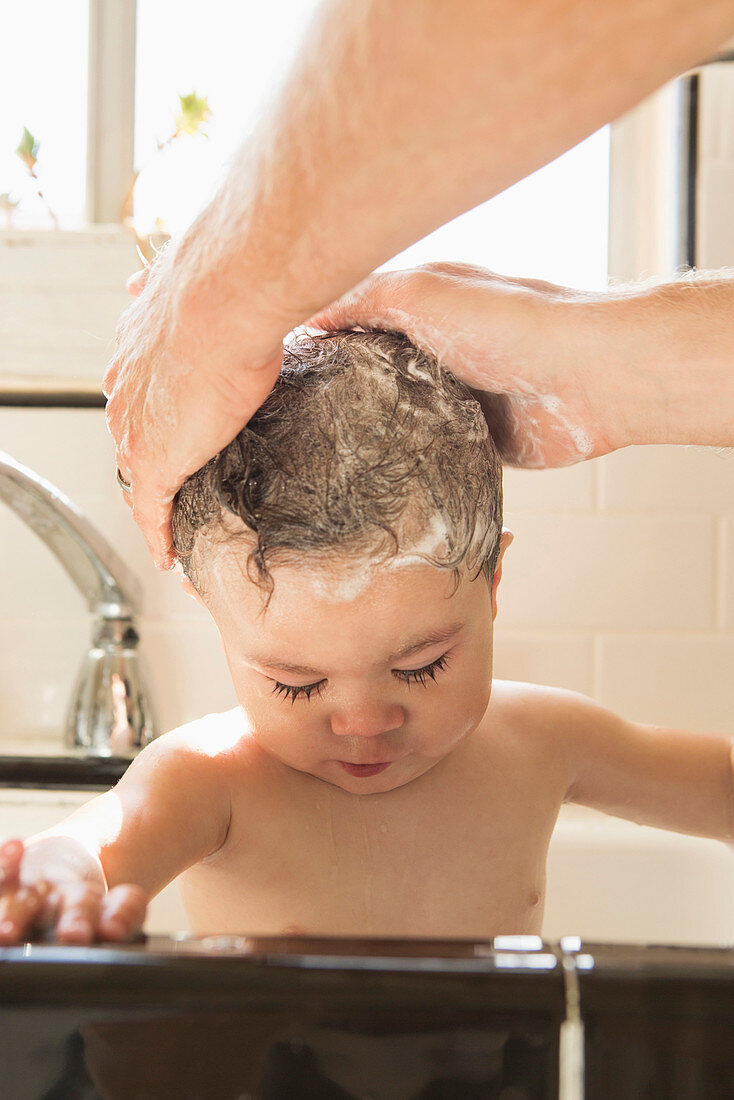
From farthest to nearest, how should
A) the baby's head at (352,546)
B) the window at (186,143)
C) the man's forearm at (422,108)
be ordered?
the window at (186,143), the baby's head at (352,546), the man's forearm at (422,108)

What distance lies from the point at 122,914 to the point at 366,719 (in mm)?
288

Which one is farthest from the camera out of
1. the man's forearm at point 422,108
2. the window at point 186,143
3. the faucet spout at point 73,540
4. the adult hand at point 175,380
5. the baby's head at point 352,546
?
the window at point 186,143

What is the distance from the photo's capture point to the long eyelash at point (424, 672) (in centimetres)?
67

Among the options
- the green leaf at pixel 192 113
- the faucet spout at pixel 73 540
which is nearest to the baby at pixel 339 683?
the faucet spout at pixel 73 540

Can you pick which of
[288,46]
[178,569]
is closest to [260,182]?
[288,46]

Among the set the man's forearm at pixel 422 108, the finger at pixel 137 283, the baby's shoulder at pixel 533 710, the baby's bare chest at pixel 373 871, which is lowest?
the baby's bare chest at pixel 373 871

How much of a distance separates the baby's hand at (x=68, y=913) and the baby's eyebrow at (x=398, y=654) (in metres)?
0.24

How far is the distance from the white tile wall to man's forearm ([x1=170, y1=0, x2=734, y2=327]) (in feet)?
2.78

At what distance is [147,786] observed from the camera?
2.34 ft

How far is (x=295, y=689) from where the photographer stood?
68cm

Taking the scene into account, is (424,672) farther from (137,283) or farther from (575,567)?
(575,567)

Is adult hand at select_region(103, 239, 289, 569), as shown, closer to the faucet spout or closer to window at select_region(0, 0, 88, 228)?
the faucet spout

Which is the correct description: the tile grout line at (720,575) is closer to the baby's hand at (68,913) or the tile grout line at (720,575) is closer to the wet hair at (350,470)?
the wet hair at (350,470)

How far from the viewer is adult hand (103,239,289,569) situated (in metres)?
0.50
